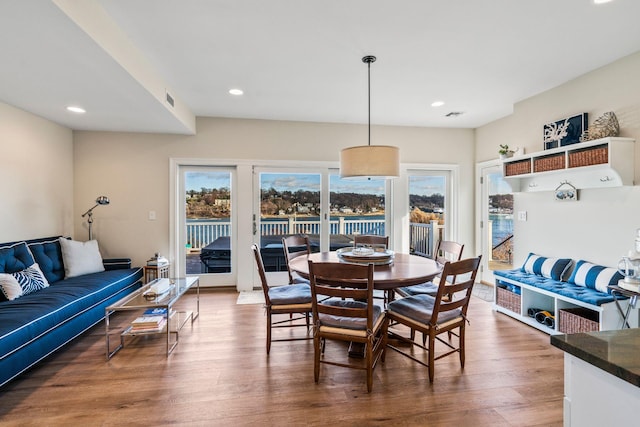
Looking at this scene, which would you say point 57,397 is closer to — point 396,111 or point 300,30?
point 300,30

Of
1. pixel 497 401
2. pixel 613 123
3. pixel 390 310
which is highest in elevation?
pixel 613 123

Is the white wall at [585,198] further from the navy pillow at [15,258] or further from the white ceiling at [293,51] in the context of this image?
the navy pillow at [15,258]

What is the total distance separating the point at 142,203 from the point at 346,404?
3885 mm

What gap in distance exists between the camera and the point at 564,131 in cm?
330

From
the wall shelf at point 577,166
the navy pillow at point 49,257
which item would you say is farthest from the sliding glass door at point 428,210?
the navy pillow at point 49,257

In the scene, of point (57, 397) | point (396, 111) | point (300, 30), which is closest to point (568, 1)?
point (300, 30)

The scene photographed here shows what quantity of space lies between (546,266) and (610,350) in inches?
120

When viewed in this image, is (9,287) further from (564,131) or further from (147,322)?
(564,131)

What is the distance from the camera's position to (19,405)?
201cm

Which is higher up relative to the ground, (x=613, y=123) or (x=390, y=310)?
(x=613, y=123)

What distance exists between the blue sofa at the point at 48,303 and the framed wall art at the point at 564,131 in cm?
499

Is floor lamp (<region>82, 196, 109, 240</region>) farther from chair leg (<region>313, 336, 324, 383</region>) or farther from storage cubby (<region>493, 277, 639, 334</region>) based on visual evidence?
storage cubby (<region>493, 277, 639, 334</region>)

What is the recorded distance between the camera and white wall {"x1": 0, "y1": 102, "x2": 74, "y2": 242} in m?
3.26

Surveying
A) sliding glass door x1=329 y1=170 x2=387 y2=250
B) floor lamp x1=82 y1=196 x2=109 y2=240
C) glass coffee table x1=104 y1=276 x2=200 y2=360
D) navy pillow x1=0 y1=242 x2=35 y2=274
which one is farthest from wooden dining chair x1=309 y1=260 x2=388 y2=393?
floor lamp x1=82 y1=196 x2=109 y2=240
